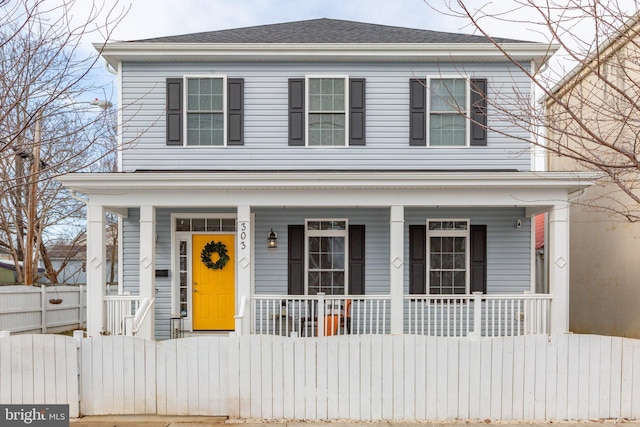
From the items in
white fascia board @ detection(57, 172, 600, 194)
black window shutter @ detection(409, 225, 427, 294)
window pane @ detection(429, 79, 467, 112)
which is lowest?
black window shutter @ detection(409, 225, 427, 294)

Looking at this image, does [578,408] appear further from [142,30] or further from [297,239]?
[142,30]

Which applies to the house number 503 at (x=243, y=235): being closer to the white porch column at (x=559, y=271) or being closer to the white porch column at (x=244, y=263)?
the white porch column at (x=244, y=263)

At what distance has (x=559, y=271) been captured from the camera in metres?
7.00

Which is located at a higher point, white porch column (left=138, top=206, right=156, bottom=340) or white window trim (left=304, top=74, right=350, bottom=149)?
white window trim (left=304, top=74, right=350, bottom=149)

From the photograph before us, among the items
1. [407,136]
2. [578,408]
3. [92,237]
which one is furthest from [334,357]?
[407,136]

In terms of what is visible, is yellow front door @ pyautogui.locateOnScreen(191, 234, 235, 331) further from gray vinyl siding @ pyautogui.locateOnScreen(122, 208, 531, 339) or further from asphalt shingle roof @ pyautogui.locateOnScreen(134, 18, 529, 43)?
asphalt shingle roof @ pyautogui.locateOnScreen(134, 18, 529, 43)

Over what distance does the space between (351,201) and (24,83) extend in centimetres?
458

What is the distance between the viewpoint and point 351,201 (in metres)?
7.30

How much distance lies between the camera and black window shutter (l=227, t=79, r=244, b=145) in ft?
28.0

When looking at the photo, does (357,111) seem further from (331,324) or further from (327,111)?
(331,324)

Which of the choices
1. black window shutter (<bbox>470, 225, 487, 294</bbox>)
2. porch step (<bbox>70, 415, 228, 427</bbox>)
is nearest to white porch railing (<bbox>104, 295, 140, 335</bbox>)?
porch step (<bbox>70, 415, 228, 427</bbox>)

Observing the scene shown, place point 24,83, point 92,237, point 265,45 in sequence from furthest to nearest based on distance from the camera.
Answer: point 265,45 < point 92,237 < point 24,83

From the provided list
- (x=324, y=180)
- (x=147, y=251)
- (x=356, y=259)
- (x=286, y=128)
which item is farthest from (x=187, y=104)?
(x=356, y=259)

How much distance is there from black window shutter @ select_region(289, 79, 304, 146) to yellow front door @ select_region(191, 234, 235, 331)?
2256 millimetres
